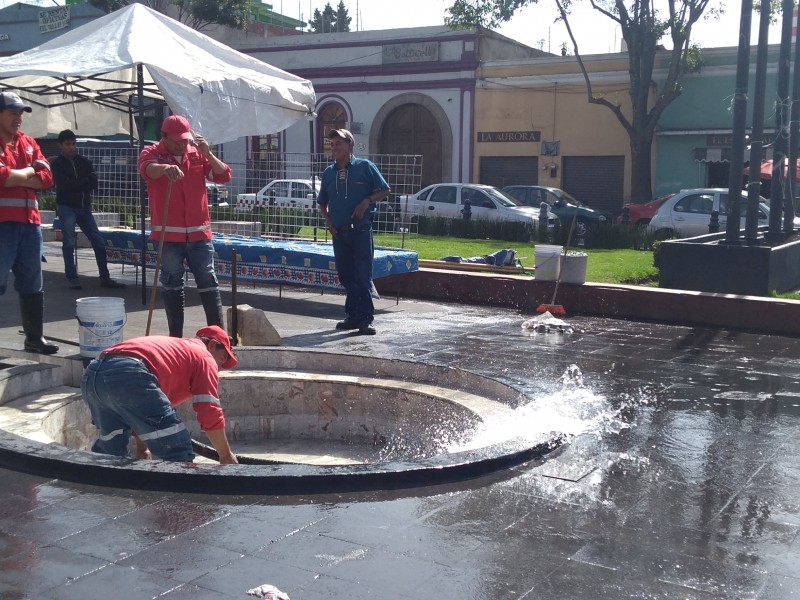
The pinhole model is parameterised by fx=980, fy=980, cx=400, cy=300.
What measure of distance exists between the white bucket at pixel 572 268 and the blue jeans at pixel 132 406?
261 inches

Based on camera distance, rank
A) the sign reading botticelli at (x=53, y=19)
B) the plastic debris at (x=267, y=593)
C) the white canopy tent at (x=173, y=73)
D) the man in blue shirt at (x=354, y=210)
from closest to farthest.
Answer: the plastic debris at (x=267, y=593)
the man in blue shirt at (x=354, y=210)
the white canopy tent at (x=173, y=73)
the sign reading botticelli at (x=53, y=19)

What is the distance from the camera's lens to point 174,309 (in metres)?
7.43

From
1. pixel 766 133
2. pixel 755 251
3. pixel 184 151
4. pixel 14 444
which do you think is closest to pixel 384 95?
pixel 766 133

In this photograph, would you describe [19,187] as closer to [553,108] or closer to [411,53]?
[553,108]

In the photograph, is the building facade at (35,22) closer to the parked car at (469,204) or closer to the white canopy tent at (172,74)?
the parked car at (469,204)

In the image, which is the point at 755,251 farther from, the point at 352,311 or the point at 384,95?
the point at 384,95

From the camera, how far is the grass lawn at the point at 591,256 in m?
12.9

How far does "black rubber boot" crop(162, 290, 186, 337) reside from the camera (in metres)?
7.41

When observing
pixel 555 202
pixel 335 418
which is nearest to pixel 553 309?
pixel 335 418

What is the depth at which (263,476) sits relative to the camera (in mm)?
4406

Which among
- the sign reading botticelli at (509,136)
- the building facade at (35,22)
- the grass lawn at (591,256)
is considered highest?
the building facade at (35,22)

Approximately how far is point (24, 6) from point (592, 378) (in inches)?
1585

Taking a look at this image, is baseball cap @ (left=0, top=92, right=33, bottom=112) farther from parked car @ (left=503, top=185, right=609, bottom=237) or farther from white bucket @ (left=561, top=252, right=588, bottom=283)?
parked car @ (left=503, top=185, right=609, bottom=237)

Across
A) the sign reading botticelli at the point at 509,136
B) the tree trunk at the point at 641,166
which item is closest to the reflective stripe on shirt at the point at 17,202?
the tree trunk at the point at 641,166
